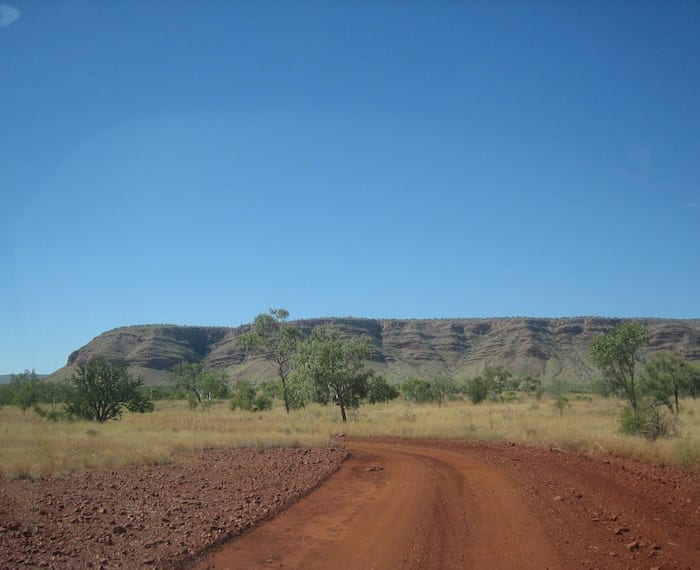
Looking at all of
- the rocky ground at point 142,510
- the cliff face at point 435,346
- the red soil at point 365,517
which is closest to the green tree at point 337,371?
the rocky ground at point 142,510

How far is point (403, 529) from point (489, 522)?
157 cm

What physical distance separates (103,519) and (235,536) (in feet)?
8.93

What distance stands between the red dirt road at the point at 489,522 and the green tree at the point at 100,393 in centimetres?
2941

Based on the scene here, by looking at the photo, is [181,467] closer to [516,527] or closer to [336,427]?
[516,527]

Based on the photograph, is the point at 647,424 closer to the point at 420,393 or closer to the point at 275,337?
the point at 275,337

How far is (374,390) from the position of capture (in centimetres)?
3591

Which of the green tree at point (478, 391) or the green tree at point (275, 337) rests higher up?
the green tree at point (275, 337)

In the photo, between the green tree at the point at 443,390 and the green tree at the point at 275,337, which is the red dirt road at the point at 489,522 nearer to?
the green tree at the point at 275,337

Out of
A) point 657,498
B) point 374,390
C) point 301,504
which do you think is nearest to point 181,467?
point 301,504

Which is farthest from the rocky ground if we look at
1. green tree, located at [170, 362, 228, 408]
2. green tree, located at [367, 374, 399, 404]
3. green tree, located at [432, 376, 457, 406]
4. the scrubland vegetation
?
green tree, located at [170, 362, 228, 408]

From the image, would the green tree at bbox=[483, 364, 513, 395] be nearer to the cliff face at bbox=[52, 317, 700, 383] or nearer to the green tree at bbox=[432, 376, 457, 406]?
the green tree at bbox=[432, 376, 457, 406]

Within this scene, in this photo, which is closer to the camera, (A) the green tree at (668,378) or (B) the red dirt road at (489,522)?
(B) the red dirt road at (489,522)

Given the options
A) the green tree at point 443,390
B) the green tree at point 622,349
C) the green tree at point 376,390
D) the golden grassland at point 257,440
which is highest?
the green tree at point 622,349

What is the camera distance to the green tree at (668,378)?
36750 mm
